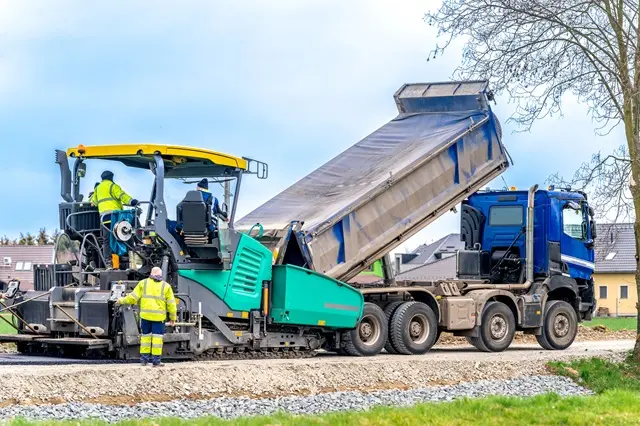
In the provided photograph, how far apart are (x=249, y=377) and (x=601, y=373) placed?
20.8 ft

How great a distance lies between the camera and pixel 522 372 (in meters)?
18.2

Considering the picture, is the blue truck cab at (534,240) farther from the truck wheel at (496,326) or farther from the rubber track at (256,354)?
the rubber track at (256,354)

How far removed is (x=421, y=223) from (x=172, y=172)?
5332mm

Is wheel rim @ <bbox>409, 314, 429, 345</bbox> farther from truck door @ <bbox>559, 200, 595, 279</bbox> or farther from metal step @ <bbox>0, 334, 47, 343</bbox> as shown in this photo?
metal step @ <bbox>0, 334, 47, 343</bbox>

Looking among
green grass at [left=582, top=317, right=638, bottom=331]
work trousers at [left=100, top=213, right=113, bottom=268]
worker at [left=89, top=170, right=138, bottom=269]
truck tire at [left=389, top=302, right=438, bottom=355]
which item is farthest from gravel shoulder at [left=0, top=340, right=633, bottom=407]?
green grass at [left=582, top=317, right=638, bottom=331]

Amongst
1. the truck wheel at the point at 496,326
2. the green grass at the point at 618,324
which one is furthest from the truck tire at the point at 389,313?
the green grass at the point at 618,324

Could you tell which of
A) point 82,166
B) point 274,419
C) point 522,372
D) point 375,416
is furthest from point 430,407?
point 82,166

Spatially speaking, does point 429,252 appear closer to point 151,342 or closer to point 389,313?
point 389,313

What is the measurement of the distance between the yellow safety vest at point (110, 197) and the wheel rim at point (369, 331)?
5060mm

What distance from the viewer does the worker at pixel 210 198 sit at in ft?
54.7

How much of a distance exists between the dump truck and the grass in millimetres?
4579

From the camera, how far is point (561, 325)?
22.6 metres

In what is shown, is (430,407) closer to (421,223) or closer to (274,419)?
(274,419)

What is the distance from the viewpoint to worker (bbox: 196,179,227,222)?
16688mm
